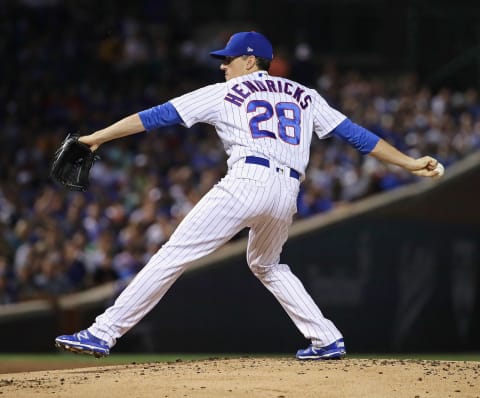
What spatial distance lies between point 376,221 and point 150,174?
9.51 ft

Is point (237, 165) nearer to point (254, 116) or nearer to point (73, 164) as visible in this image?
point (254, 116)

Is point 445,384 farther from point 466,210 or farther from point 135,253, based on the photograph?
point 466,210

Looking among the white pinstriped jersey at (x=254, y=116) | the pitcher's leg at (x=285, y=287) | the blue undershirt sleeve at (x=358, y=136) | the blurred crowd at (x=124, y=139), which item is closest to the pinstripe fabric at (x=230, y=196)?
the white pinstriped jersey at (x=254, y=116)

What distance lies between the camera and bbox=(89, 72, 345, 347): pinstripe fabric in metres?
5.64

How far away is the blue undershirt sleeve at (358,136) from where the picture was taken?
5.99m

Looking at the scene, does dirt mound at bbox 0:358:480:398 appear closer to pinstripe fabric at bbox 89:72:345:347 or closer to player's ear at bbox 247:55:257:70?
pinstripe fabric at bbox 89:72:345:347

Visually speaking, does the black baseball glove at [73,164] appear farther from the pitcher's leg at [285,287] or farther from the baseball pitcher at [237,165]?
the pitcher's leg at [285,287]

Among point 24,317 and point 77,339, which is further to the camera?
point 24,317

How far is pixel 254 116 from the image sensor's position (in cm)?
574

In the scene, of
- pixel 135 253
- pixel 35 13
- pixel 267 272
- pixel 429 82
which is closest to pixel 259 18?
pixel 429 82

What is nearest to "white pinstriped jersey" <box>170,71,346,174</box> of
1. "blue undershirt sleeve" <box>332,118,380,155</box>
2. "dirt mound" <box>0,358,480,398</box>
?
"blue undershirt sleeve" <box>332,118,380,155</box>

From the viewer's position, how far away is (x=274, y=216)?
5746 mm

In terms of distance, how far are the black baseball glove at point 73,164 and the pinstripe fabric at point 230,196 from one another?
0.59 m

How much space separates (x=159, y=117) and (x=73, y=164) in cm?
60
